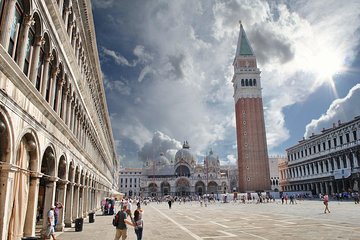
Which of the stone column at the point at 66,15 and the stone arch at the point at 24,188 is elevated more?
the stone column at the point at 66,15

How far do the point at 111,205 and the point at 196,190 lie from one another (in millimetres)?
89874

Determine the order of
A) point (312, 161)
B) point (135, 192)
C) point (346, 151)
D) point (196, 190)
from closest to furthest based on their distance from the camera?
point (346, 151) < point (312, 161) < point (196, 190) < point (135, 192)

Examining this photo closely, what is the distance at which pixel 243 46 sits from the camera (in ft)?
341

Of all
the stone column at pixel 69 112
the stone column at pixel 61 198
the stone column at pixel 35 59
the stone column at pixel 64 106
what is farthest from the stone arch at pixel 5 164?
the stone column at pixel 69 112

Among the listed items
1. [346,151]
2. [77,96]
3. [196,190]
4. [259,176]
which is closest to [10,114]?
[77,96]

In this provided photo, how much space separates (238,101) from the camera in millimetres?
94875

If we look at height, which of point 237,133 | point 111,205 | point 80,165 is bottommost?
point 111,205

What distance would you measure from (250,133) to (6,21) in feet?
281

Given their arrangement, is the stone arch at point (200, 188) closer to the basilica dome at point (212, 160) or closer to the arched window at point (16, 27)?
the basilica dome at point (212, 160)

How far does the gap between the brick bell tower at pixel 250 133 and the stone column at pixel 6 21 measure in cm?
8433

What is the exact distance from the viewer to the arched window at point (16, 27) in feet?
29.3

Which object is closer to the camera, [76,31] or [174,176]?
[76,31]

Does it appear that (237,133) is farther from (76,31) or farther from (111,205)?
(76,31)

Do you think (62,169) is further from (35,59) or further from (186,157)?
(186,157)
